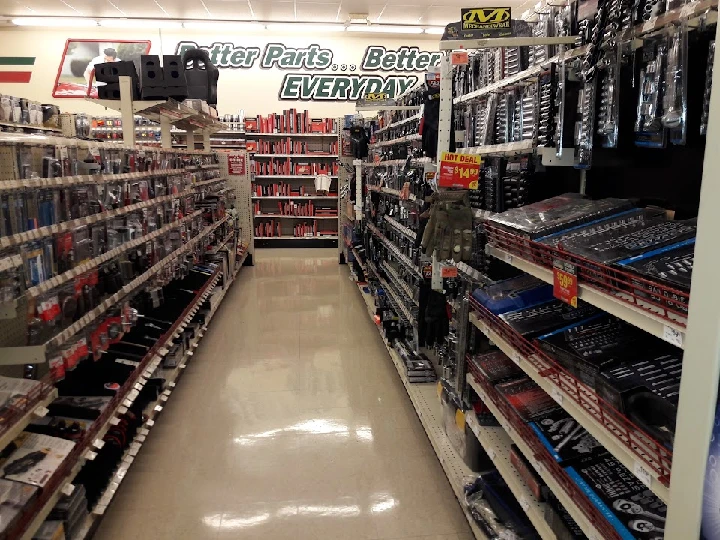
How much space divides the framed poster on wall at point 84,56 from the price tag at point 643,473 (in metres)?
11.1

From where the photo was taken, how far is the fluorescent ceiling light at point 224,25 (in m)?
9.58

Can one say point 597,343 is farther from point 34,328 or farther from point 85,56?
point 85,56

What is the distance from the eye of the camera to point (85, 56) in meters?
10.2

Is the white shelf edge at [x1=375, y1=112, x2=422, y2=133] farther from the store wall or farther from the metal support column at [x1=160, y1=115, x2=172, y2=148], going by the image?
the store wall

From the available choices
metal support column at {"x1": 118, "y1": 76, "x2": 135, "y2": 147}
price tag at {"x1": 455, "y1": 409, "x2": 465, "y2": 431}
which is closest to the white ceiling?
metal support column at {"x1": 118, "y1": 76, "x2": 135, "y2": 147}

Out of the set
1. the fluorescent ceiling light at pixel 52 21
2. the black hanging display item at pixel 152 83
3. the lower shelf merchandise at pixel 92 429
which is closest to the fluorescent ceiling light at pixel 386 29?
the fluorescent ceiling light at pixel 52 21

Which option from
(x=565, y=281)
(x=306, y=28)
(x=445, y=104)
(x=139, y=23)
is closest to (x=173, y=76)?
(x=445, y=104)

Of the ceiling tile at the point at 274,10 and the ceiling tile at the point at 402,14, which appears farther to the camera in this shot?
the ceiling tile at the point at 402,14

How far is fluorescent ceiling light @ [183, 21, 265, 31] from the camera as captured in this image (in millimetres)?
9578

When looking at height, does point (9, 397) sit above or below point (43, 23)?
below

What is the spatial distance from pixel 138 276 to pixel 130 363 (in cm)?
82

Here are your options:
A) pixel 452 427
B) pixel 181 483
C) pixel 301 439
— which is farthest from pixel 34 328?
pixel 452 427

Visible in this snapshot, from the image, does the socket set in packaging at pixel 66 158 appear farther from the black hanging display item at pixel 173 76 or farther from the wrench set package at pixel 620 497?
the wrench set package at pixel 620 497

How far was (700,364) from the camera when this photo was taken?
3.09ft
